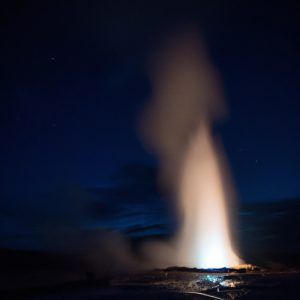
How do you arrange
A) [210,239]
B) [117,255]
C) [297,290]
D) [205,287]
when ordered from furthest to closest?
[117,255], [210,239], [205,287], [297,290]

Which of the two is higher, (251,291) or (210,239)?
(210,239)

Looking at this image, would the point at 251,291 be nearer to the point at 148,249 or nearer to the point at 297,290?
the point at 297,290

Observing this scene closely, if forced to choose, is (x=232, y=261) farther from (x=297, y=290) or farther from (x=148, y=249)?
(x=148, y=249)

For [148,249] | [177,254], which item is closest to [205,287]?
[177,254]

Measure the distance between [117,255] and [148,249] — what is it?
8.49 meters

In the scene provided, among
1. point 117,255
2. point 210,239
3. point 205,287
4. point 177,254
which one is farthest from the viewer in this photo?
point 117,255

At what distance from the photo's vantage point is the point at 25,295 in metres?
17.9

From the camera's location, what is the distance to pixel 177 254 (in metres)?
42.9

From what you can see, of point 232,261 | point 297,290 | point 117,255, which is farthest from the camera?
point 117,255

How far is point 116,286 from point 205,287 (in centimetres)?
428

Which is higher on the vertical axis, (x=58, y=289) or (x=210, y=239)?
(x=210, y=239)

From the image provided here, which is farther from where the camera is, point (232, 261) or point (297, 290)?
point (232, 261)

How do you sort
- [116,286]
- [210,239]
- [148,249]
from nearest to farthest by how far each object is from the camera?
[116,286]
[210,239]
[148,249]

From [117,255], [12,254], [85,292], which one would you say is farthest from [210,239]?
[12,254]
